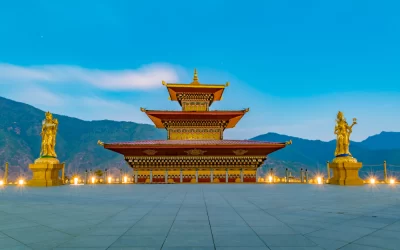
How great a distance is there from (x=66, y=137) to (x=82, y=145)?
1075 cm

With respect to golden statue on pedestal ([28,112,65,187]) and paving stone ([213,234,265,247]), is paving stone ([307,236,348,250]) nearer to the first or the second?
paving stone ([213,234,265,247])

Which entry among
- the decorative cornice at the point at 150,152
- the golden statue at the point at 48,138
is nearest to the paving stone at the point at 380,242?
the golden statue at the point at 48,138

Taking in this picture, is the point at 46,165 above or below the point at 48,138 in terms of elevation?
below

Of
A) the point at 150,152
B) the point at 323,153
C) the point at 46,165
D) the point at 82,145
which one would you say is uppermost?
the point at 82,145

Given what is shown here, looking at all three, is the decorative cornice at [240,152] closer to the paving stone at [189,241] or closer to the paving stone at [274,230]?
the paving stone at [274,230]

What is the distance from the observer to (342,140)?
1741 centimetres

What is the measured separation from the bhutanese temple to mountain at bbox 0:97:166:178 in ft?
280

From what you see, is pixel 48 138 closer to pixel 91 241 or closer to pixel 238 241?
pixel 91 241

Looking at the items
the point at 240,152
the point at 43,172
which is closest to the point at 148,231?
the point at 43,172

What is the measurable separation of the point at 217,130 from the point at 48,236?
2508cm

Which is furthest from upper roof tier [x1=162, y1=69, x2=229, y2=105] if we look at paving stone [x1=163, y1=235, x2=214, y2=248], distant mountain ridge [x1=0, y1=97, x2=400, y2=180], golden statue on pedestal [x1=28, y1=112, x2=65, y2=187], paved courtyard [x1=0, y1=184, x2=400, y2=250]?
distant mountain ridge [x1=0, y1=97, x2=400, y2=180]

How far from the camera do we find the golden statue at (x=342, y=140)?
1709 centimetres

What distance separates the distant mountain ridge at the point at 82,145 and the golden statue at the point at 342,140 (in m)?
97.5

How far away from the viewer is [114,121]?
140 meters
